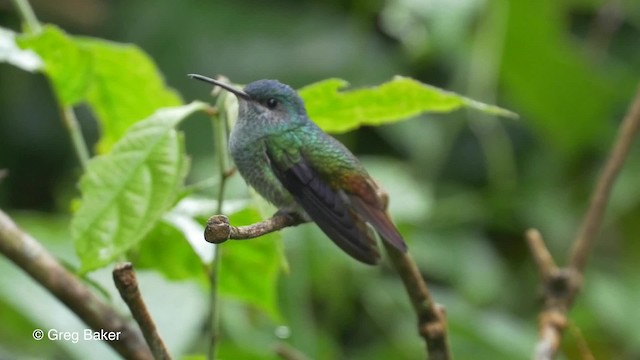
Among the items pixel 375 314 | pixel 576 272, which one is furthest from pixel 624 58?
pixel 576 272

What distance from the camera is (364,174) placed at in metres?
1.29

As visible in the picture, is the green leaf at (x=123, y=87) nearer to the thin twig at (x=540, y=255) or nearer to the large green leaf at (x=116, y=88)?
the large green leaf at (x=116, y=88)

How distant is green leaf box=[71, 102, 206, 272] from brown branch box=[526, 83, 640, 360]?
56cm

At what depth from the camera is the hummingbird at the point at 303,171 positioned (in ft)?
3.85

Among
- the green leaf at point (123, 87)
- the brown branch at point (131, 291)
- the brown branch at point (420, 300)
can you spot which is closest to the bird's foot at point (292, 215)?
the brown branch at point (420, 300)

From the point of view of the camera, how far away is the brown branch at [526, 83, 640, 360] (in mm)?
1525

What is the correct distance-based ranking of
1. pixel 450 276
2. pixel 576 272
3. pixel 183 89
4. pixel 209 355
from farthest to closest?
1. pixel 183 89
2. pixel 450 276
3. pixel 576 272
4. pixel 209 355

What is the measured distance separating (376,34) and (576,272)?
1976mm

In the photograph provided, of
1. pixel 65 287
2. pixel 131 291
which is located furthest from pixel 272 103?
pixel 131 291

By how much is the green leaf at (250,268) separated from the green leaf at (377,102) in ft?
0.58

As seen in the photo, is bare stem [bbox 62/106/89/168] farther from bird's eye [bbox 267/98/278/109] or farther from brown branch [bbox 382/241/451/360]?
brown branch [bbox 382/241/451/360]

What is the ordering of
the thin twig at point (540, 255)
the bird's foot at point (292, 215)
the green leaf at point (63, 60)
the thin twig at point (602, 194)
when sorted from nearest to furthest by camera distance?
1. the bird's foot at point (292, 215)
2. the green leaf at point (63, 60)
3. the thin twig at point (540, 255)
4. the thin twig at point (602, 194)

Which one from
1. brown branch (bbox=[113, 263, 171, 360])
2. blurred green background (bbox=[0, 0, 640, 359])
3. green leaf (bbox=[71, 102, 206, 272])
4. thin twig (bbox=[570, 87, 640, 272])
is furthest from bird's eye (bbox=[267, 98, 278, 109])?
blurred green background (bbox=[0, 0, 640, 359])

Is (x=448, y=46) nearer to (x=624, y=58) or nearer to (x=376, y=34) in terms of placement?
(x=376, y=34)
